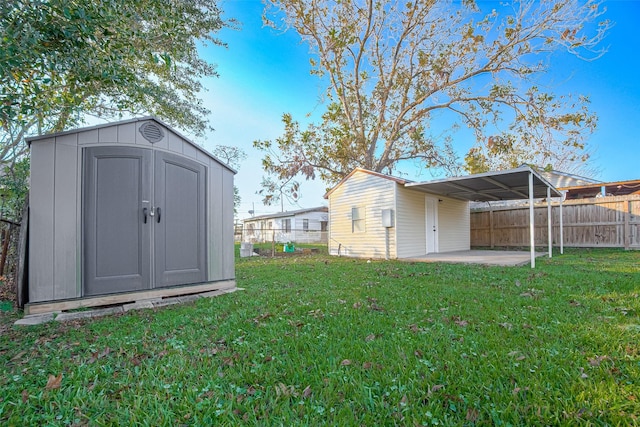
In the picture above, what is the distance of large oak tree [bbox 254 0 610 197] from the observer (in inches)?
484

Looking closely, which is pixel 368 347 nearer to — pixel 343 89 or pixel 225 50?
pixel 225 50

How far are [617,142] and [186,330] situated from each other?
22853mm

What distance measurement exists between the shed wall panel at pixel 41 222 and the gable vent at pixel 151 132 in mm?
1030

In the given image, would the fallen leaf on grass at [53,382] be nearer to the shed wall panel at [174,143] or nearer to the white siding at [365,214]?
the shed wall panel at [174,143]

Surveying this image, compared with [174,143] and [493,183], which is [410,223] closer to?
[493,183]

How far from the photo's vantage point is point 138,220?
13.1 ft

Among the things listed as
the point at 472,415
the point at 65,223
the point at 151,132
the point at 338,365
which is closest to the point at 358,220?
the point at 151,132

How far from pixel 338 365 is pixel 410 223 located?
923 centimetres

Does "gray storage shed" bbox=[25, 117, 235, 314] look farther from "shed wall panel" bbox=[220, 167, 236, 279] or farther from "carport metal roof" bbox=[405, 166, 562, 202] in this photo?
"carport metal roof" bbox=[405, 166, 562, 202]

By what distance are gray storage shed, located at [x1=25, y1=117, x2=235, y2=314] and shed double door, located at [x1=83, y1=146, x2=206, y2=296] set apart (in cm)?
1

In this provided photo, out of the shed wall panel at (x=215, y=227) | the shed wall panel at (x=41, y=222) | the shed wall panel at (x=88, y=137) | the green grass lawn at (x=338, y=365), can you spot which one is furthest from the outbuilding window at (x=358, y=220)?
the shed wall panel at (x=41, y=222)

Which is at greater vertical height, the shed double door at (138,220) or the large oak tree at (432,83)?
the large oak tree at (432,83)

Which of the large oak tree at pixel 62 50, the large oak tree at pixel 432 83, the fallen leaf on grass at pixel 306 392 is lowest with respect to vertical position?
the fallen leaf on grass at pixel 306 392

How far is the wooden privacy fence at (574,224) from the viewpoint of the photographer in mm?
10680
